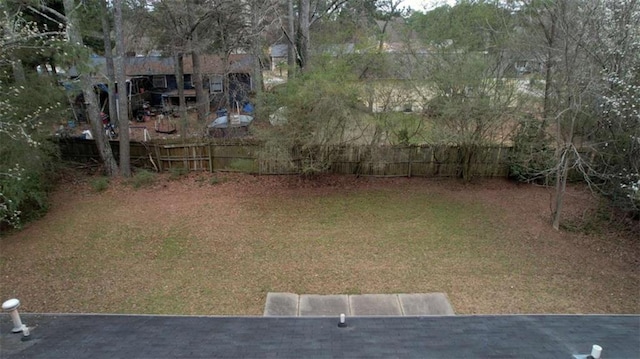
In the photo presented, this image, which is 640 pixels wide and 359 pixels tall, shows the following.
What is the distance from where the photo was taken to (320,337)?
4871 millimetres

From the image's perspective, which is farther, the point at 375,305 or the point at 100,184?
the point at 100,184

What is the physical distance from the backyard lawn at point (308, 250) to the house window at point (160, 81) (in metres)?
16.8

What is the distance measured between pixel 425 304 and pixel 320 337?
237 centimetres

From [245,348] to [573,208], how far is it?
9.98 meters

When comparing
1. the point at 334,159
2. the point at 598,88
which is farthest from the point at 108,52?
the point at 598,88

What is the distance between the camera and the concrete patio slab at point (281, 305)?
244 inches

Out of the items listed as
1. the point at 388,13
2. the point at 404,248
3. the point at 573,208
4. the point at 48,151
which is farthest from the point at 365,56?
the point at 388,13

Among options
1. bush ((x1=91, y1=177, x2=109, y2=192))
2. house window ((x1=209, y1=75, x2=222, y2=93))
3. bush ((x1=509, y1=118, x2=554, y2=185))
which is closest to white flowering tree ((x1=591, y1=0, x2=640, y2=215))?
bush ((x1=509, y1=118, x2=554, y2=185))

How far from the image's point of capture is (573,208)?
1054cm

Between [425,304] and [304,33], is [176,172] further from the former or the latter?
[425,304]

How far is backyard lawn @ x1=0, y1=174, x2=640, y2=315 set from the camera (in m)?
6.62

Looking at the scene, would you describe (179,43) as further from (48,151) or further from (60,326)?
(60,326)

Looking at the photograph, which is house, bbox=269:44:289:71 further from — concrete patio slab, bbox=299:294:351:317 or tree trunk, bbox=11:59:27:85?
concrete patio slab, bbox=299:294:351:317

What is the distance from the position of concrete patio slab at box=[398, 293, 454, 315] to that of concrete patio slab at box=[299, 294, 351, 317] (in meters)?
0.99
